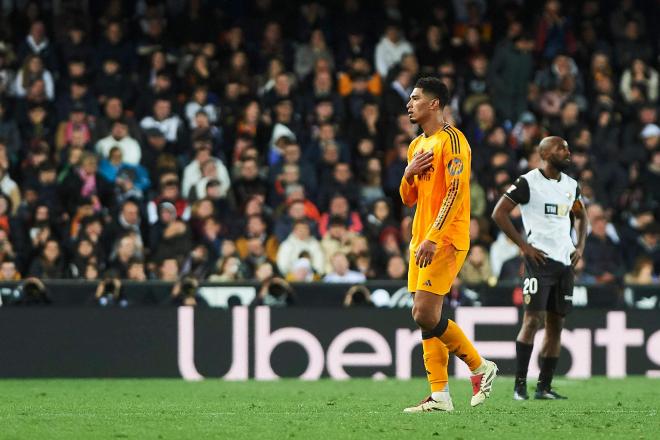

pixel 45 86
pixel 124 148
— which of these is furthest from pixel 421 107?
pixel 45 86

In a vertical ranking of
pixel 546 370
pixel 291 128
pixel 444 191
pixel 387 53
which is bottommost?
pixel 546 370

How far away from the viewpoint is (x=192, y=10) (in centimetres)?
2088

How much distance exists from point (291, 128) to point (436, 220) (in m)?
10.0

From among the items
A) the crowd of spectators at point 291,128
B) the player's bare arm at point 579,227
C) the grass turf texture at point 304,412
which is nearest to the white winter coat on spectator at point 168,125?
the crowd of spectators at point 291,128

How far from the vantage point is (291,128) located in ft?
63.2

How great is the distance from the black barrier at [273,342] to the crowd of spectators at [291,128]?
698 millimetres

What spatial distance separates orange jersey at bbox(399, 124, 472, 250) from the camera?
30.7ft

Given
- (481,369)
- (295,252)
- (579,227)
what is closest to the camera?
(481,369)

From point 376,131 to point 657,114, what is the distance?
4.00 m

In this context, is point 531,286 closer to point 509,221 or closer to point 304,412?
point 509,221

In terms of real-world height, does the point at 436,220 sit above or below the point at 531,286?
above

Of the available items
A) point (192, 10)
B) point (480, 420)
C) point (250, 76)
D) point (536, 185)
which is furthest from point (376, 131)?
point (480, 420)

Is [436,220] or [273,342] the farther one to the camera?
[273,342]

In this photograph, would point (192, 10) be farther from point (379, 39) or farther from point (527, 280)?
point (527, 280)
